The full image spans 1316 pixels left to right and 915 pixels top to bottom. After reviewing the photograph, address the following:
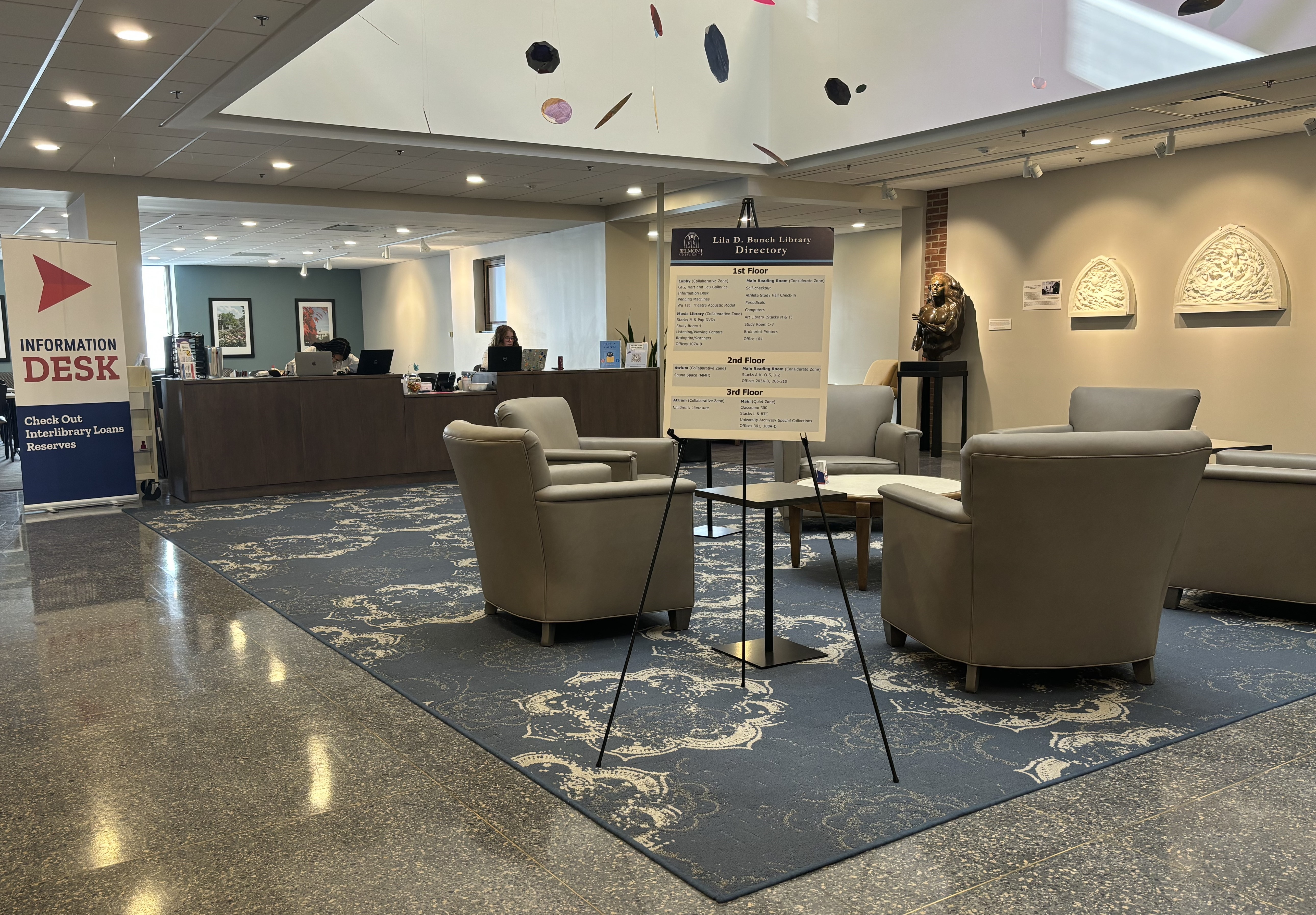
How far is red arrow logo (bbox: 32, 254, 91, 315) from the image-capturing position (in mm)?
7270

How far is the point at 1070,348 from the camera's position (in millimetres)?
9633

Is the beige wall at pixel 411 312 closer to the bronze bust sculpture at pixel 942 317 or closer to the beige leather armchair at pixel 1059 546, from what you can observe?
the bronze bust sculpture at pixel 942 317

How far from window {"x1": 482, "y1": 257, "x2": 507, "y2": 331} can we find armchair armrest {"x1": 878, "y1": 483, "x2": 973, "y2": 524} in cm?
1138

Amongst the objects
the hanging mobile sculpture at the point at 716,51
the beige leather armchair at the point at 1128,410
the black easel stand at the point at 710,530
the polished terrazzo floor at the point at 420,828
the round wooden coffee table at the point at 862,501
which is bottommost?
the polished terrazzo floor at the point at 420,828

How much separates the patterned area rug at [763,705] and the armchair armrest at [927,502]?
0.61m

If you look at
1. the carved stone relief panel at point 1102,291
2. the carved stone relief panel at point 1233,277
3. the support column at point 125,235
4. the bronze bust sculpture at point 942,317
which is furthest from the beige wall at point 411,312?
the carved stone relief panel at point 1233,277

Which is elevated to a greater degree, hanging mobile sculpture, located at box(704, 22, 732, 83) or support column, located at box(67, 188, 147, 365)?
hanging mobile sculpture, located at box(704, 22, 732, 83)

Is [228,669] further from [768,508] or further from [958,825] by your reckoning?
[958,825]

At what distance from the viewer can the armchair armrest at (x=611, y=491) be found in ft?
12.5

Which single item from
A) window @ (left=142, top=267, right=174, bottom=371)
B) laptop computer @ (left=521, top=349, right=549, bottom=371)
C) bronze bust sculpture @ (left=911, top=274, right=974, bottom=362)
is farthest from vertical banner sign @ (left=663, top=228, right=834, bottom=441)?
window @ (left=142, top=267, right=174, bottom=371)

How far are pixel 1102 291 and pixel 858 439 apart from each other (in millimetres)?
4236

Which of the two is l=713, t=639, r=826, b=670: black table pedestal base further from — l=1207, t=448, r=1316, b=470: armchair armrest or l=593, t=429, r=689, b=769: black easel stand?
l=1207, t=448, r=1316, b=470: armchair armrest

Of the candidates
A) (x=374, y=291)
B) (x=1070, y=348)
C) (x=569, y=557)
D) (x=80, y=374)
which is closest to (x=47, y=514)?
(x=80, y=374)

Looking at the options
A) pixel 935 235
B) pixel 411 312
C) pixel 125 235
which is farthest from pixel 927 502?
pixel 411 312
